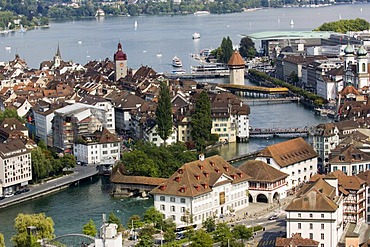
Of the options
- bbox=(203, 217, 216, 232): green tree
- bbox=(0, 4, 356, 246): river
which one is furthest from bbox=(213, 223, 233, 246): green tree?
bbox=(0, 4, 356, 246): river

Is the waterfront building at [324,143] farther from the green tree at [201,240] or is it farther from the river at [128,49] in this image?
the green tree at [201,240]

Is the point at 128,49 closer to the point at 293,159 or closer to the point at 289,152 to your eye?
the point at 289,152

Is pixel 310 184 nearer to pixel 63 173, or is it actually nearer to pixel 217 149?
pixel 63 173

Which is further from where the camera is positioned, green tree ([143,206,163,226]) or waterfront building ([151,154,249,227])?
waterfront building ([151,154,249,227])

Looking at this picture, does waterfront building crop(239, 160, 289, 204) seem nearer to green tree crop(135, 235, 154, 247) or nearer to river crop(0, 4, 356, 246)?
river crop(0, 4, 356, 246)

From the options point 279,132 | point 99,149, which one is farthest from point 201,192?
point 279,132

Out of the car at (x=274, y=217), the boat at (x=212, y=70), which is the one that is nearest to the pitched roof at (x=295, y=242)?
the car at (x=274, y=217)
